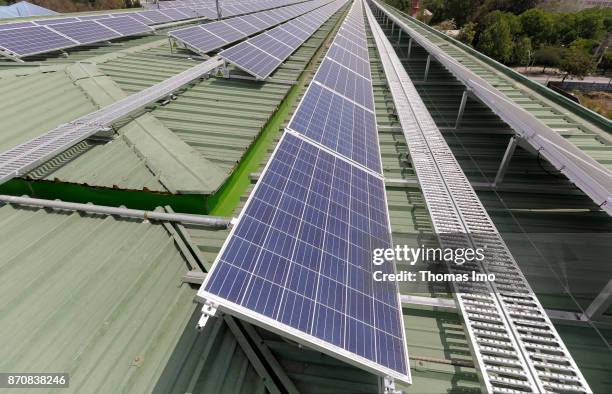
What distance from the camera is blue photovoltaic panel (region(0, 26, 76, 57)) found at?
14.0 metres

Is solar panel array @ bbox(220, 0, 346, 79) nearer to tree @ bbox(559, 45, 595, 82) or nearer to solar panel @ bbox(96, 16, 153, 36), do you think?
solar panel @ bbox(96, 16, 153, 36)

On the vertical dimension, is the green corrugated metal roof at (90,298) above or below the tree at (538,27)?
below

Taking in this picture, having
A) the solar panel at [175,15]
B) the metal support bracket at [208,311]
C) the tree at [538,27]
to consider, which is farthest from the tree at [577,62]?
the metal support bracket at [208,311]

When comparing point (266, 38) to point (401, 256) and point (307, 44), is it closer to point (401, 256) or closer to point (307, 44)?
point (307, 44)

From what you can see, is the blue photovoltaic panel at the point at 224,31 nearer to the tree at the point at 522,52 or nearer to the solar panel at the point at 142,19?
the solar panel at the point at 142,19

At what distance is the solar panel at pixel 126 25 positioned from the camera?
19688mm

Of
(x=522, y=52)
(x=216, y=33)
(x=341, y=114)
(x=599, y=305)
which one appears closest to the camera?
(x=599, y=305)

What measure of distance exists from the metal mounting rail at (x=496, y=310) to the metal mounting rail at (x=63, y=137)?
29.4 ft

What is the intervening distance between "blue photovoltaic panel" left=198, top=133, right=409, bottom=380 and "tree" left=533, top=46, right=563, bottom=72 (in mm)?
87788

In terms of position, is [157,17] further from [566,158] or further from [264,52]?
[566,158]

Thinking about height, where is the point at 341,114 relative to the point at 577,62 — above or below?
above

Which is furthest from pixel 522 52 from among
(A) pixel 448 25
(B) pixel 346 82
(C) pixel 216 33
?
(B) pixel 346 82

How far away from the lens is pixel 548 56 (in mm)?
68000

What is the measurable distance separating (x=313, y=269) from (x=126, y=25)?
25052mm
